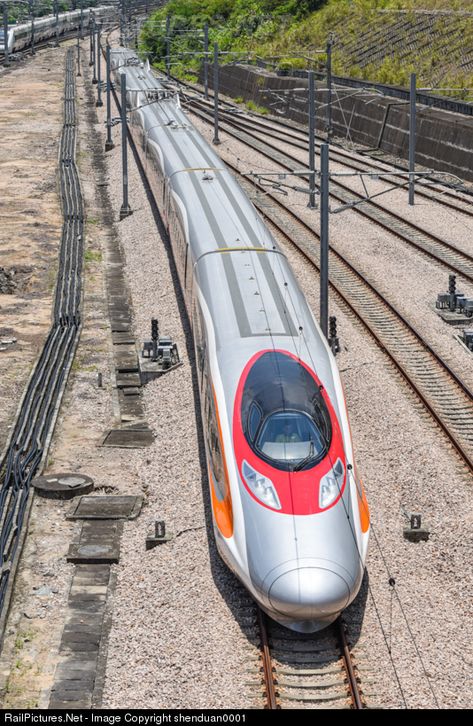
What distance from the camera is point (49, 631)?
16.1 metres

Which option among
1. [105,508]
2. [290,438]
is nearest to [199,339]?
[105,508]

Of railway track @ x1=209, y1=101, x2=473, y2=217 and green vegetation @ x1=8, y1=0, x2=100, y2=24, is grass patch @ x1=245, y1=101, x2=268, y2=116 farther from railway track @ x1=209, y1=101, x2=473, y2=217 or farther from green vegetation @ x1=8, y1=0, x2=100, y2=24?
green vegetation @ x1=8, y1=0, x2=100, y2=24

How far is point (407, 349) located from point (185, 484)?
32.5 ft

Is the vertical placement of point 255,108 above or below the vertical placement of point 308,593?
below

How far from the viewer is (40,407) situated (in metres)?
25.1

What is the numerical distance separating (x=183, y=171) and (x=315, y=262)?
18.1 feet

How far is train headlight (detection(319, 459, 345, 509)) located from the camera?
15.8 meters

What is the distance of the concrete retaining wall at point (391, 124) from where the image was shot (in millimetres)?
52938

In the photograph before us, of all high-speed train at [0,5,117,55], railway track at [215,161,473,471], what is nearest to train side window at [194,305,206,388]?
railway track at [215,161,473,471]

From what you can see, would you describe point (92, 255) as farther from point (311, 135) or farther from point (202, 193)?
point (311, 135)

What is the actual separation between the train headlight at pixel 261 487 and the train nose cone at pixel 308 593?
1.26m

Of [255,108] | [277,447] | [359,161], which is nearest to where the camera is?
[277,447]
